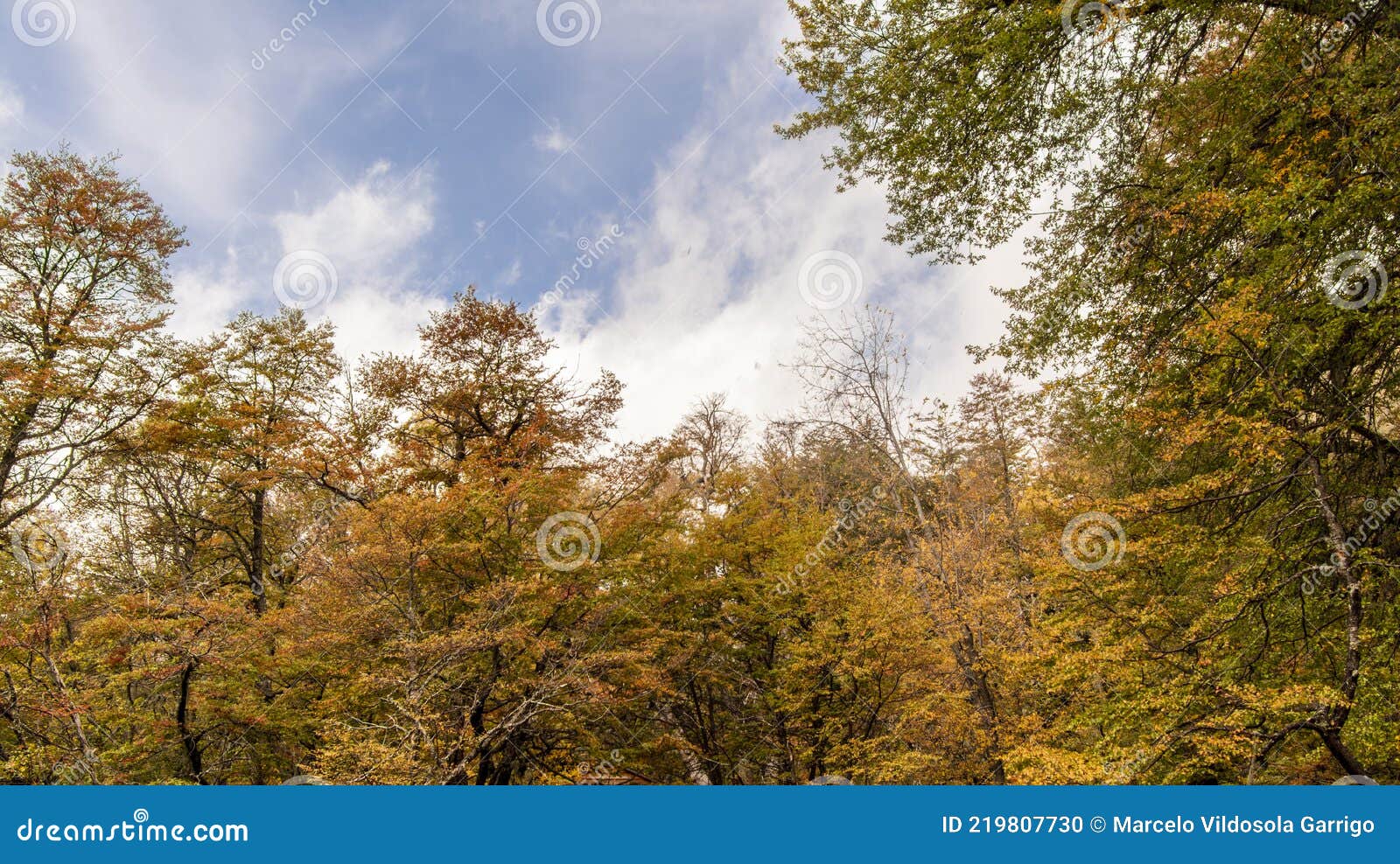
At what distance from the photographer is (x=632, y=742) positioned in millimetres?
12188

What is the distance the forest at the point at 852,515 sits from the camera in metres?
6.37

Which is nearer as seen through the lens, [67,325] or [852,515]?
[67,325]

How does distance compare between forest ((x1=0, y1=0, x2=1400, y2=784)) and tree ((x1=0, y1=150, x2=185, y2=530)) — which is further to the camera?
tree ((x1=0, y1=150, x2=185, y2=530))

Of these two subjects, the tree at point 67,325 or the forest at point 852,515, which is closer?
the forest at point 852,515

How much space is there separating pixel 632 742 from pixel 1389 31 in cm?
1428

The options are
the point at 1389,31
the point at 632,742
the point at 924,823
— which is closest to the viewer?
the point at 924,823

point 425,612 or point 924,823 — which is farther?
point 425,612

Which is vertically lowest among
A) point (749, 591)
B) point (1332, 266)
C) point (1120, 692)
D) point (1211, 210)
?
point (1120, 692)

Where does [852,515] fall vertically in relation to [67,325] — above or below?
below

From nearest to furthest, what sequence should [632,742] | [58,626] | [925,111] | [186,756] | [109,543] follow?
[925,111] → [58,626] → [186,756] → [632,742] → [109,543]

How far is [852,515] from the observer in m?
17.7

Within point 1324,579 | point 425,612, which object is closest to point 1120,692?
point 1324,579

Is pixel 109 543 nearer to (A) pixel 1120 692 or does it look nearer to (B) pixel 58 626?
(B) pixel 58 626

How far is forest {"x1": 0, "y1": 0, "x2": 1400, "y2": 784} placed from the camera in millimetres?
6371
